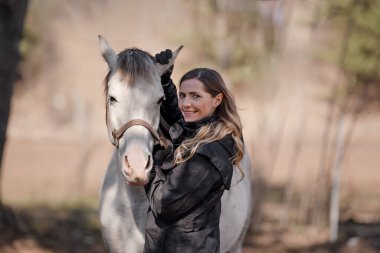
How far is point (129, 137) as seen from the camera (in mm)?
2525

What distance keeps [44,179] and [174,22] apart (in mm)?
22308

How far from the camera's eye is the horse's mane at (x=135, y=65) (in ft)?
8.75

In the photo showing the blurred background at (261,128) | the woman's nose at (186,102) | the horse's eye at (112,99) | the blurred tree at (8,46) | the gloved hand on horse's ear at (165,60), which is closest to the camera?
the woman's nose at (186,102)

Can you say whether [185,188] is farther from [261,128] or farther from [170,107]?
[261,128]

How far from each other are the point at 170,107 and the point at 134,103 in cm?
33

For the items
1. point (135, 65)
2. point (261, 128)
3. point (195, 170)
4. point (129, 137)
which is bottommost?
point (261, 128)

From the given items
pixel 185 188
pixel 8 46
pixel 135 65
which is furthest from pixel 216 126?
pixel 8 46

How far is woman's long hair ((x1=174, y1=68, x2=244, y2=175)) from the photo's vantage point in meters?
2.49

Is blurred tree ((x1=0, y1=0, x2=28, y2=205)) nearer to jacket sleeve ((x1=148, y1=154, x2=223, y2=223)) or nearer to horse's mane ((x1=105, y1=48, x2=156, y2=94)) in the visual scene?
horse's mane ((x1=105, y1=48, x2=156, y2=94))

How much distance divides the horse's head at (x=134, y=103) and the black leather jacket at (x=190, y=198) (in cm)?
11

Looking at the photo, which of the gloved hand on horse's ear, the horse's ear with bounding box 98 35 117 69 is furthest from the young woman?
the horse's ear with bounding box 98 35 117 69

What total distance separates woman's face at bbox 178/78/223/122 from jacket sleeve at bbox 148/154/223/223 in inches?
9.7

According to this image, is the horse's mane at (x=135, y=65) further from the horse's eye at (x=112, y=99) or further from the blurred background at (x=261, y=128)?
the blurred background at (x=261, y=128)

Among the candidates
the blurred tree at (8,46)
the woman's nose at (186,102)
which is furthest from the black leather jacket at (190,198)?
the blurred tree at (8,46)
